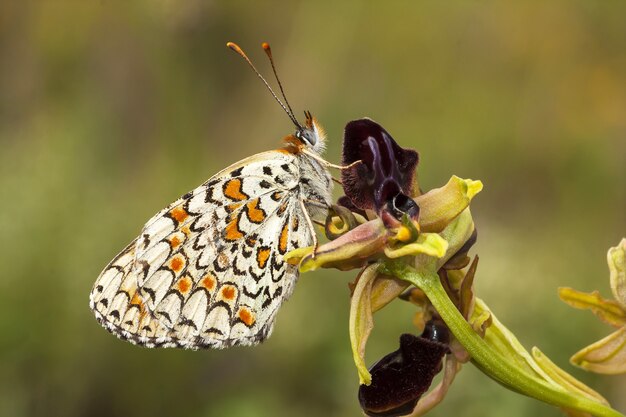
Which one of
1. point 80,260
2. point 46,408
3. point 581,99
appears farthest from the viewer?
point 581,99

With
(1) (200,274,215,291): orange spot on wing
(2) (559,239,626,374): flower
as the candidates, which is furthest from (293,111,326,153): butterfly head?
(2) (559,239,626,374): flower

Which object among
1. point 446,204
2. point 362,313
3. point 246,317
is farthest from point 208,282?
point 446,204

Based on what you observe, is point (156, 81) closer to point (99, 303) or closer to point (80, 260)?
point (80, 260)

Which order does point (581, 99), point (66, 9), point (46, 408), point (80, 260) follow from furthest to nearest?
point (66, 9) → point (581, 99) → point (80, 260) → point (46, 408)

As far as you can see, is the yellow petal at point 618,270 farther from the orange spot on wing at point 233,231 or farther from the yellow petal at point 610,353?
the orange spot on wing at point 233,231

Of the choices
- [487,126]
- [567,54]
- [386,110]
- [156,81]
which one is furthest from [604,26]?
[156,81]

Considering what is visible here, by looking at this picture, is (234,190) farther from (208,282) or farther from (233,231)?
(208,282)

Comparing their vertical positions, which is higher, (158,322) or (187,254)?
(187,254)
